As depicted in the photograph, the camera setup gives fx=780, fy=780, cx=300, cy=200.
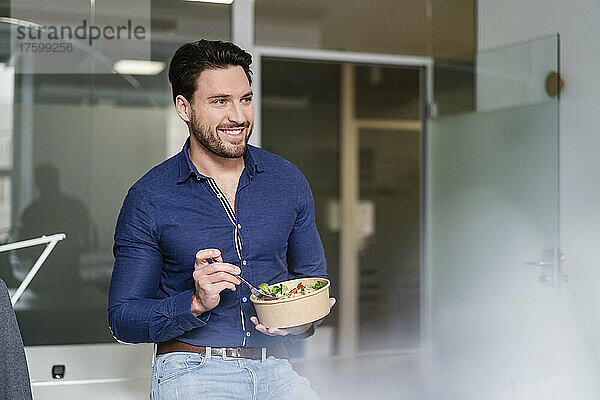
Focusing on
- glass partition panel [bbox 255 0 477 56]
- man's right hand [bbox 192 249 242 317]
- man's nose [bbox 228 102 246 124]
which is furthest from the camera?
glass partition panel [bbox 255 0 477 56]

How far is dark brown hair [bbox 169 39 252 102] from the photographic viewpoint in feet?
6.33

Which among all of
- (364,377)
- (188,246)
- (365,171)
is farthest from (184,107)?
(364,377)

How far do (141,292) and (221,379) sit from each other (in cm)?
28

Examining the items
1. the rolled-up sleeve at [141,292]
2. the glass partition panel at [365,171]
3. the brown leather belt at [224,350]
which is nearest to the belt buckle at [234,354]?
the brown leather belt at [224,350]

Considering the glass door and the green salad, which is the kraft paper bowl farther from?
the glass door

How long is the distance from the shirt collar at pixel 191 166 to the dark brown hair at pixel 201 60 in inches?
5.8

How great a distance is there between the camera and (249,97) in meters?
1.96

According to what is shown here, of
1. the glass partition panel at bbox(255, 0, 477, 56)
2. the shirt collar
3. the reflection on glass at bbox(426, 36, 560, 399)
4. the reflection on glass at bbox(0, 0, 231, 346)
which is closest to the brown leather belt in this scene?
the shirt collar

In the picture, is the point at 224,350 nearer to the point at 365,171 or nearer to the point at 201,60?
the point at 201,60

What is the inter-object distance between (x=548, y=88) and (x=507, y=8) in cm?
66

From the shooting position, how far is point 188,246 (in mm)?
1878

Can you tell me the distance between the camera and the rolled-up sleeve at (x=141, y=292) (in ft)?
5.82

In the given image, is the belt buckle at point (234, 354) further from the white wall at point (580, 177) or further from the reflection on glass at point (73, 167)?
the white wall at point (580, 177)

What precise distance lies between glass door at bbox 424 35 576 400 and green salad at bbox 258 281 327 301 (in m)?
1.59
